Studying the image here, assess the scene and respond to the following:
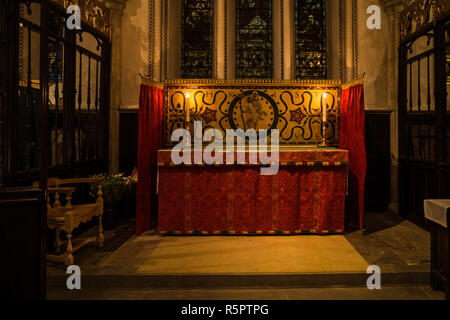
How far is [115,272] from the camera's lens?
3047 millimetres

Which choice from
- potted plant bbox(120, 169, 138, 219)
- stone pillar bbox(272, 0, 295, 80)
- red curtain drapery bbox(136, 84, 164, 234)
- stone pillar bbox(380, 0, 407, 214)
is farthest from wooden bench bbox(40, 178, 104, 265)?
stone pillar bbox(380, 0, 407, 214)

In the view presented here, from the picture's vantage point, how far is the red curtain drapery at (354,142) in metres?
4.35

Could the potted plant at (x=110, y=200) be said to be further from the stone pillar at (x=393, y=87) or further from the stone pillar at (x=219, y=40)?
the stone pillar at (x=393, y=87)

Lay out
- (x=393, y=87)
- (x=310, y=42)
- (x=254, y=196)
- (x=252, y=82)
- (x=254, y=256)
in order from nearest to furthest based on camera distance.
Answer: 1. (x=254, y=256)
2. (x=254, y=196)
3. (x=252, y=82)
4. (x=393, y=87)
5. (x=310, y=42)

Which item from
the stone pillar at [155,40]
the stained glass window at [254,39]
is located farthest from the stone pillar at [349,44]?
the stone pillar at [155,40]

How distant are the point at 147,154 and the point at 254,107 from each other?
193 cm

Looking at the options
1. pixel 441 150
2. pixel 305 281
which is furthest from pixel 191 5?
pixel 305 281

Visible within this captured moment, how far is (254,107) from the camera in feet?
17.4

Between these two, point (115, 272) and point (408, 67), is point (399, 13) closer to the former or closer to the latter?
point (408, 67)

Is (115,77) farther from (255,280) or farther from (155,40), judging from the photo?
(255,280)

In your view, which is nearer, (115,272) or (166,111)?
(115,272)

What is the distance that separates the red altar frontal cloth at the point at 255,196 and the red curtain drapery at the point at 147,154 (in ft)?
0.88

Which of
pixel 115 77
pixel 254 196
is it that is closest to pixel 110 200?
pixel 254 196

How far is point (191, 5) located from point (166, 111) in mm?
2120
